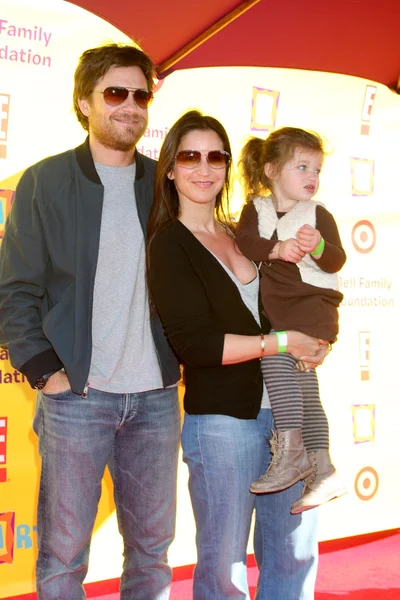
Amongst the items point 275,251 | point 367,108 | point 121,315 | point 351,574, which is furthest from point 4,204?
point 351,574

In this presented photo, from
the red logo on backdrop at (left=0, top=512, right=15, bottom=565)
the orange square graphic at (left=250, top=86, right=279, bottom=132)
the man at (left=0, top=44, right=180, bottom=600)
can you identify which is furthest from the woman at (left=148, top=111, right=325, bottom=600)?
the orange square graphic at (left=250, top=86, right=279, bottom=132)

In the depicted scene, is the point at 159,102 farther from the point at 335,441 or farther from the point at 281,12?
the point at 335,441

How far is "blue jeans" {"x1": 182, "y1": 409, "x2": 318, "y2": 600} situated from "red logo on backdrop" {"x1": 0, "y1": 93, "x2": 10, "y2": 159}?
2.03 metres

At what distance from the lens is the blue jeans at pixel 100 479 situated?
93.7 inches

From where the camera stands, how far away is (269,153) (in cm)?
251

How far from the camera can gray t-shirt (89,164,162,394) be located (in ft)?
7.86

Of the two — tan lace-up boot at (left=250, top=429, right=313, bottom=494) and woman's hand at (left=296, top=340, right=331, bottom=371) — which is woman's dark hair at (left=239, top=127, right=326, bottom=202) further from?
tan lace-up boot at (left=250, top=429, right=313, bottom=494)

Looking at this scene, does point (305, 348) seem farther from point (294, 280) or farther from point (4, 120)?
point (4, 120)

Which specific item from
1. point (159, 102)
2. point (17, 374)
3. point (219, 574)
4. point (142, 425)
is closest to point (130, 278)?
point (142, 425)

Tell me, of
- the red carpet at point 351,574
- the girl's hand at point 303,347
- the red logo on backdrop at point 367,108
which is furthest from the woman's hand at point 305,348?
the red logo on backdrop at point 367,108

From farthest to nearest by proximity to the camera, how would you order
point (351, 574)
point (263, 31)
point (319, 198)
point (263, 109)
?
point (319, 198) < point (263, 109) < point (351, 574) < point (263, 31)

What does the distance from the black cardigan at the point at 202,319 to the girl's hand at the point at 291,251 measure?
0.70ft

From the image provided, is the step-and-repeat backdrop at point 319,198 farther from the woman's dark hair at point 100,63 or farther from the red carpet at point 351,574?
the woman's dark hair at point 100,63

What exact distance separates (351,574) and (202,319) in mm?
2649
